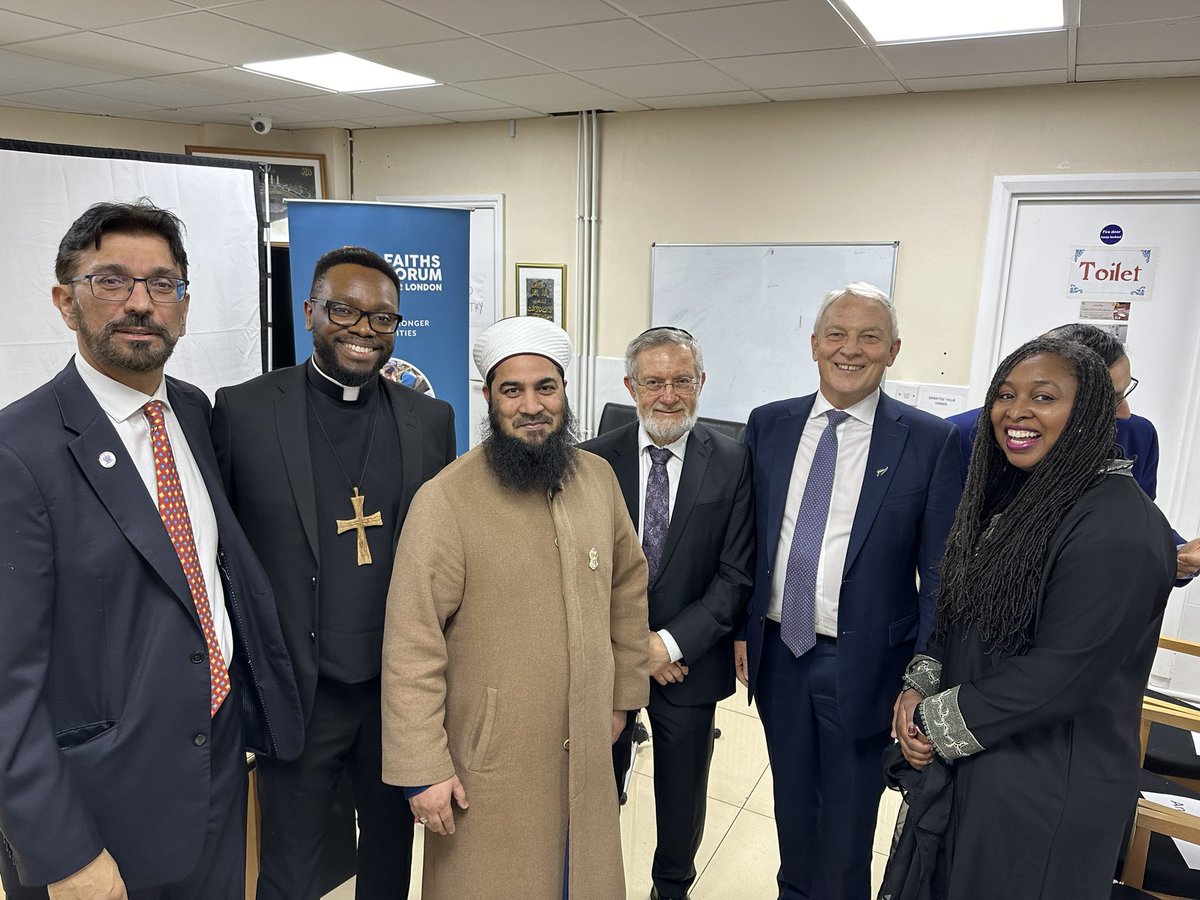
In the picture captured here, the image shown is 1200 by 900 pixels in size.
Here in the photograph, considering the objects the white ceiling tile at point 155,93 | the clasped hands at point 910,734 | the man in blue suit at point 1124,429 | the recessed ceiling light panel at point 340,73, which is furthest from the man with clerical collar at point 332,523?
the white ceiling tile at point 155,93

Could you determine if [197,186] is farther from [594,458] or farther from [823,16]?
[823,16]

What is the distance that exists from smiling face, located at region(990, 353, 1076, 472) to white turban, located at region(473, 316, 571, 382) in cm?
92

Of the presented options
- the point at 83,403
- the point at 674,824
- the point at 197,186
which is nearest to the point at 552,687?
the point at 674,824

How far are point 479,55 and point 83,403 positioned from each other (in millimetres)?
2777

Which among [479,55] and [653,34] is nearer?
[653,34]

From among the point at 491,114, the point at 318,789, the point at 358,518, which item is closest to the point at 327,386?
the point at 358,518

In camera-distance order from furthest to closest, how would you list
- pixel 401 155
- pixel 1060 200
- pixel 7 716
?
pixel 401 155
pixel 1060 200
pixel 7 716

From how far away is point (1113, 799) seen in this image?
4.74 feet

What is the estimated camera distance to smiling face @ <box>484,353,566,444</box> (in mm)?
1727

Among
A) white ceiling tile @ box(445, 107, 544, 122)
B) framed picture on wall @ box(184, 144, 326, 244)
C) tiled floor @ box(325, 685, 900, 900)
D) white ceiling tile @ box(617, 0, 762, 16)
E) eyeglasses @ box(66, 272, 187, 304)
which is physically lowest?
tiled floor @ box(325, 685, 900, 900)

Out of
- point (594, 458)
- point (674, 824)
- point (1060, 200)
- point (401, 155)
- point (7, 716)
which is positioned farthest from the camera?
point (401, 155)

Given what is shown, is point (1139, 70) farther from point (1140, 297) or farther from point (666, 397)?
point (666, 397)

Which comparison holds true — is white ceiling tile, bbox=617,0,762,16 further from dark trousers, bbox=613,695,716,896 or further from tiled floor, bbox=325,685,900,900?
tiled floor, bbox=325,685,900,900

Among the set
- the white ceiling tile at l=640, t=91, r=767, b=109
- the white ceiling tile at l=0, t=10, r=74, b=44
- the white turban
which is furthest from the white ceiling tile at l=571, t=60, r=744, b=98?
the white turban
